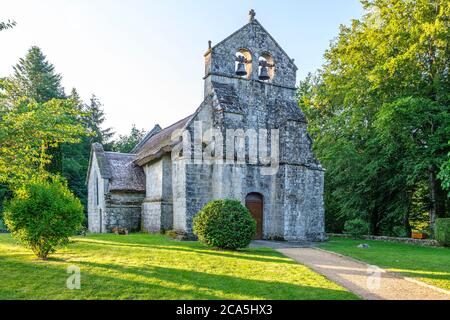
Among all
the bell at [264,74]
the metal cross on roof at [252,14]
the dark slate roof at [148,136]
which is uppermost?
the metal cross on roof at [252,14]

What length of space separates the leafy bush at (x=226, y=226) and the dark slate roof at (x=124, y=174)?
37.6ft

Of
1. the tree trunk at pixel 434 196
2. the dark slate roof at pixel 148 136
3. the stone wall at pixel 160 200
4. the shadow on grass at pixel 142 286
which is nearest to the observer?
the shadow on grass at pixel 142 286

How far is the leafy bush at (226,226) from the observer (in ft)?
45.1

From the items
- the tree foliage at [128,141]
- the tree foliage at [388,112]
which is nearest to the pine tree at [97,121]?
the tree foliage at [128,141]

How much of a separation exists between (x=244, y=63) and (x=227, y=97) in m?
2.56

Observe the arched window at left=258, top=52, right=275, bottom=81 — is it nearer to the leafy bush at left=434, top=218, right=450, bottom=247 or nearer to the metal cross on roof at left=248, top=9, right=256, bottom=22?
the metal cross on roof at left=248, top=9, right=256, bottom=22

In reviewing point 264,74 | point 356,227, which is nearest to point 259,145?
point 264,74

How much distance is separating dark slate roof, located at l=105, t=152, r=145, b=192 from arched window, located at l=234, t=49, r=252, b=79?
988 cm

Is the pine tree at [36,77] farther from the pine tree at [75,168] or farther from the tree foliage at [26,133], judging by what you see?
the tree foliage at [26,133]

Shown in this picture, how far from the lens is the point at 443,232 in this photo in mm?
19078

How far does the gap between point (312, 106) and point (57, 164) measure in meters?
20.0

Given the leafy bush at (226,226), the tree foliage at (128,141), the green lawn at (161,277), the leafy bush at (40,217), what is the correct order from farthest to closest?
the tree foliage at (128,141)
the leafy bush at (226,226)
the leafy bush at (40,217)
the green lawn at (161,277)

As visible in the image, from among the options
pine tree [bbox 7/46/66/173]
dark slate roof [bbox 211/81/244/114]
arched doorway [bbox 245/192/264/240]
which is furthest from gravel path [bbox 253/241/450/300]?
pine tree [bbox 7/46/66/173]
